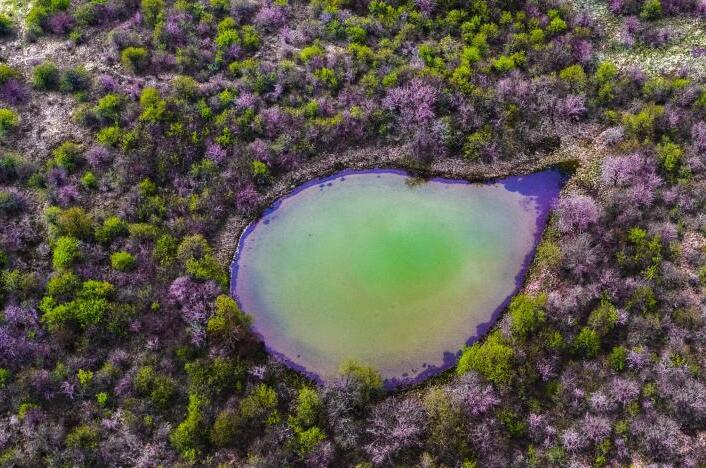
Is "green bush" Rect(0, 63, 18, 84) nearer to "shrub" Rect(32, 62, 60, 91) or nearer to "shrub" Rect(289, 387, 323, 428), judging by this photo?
"shrub" Rect(32, 62, 60, 91)

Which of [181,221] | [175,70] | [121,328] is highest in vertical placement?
[175,70]

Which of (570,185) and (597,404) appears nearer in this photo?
(597,404)

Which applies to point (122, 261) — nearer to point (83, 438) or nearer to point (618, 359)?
point (83, 438)

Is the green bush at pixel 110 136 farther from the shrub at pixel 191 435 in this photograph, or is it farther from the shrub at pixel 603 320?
the shrub at pixel 603 320

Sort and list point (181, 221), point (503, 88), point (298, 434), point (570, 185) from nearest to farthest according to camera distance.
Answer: point (298, 434) → point (181, 221) → point (570, 185) → point (503, 88)

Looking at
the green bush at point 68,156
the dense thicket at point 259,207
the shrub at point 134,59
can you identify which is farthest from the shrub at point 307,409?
the shrub at point 134,59

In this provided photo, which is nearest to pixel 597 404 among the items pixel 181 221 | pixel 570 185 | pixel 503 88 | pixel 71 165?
pixel 570 185

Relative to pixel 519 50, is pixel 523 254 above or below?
below

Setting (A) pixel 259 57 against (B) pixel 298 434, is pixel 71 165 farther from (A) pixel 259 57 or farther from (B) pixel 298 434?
(B) pixel 298 434
